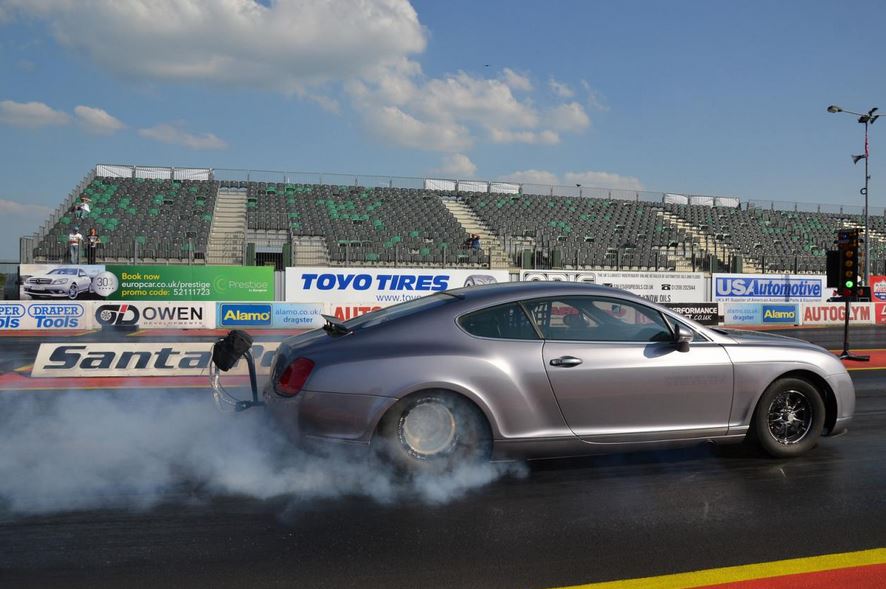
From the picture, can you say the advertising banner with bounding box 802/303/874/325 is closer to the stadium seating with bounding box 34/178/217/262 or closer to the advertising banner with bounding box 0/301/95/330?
the stadium seating with bounding box 34/178/217/262

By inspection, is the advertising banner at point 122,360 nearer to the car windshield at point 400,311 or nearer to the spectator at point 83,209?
the car windshield at point 400,311

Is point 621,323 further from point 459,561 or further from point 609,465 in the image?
point 459,561

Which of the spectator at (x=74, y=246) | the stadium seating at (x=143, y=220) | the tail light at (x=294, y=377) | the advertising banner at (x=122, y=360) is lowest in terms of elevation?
the advertising banner at (x=122, y=360)

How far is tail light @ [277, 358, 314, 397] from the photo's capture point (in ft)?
15.3

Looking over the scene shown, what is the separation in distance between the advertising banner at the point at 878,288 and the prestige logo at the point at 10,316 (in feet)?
104

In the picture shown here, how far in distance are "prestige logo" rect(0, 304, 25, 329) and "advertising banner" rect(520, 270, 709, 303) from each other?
16.1 m

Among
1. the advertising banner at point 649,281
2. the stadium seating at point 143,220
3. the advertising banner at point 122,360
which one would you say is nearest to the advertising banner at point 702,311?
the advertising banner at point 649,281

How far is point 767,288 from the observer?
28.0 m

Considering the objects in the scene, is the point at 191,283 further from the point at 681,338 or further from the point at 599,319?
the point at 681,338

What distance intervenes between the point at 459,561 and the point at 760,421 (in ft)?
9.53

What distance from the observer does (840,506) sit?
4.55 metres

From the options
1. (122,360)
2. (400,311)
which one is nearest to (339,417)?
(400,311)

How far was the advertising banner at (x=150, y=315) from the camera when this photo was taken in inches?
823

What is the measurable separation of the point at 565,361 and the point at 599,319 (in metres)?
0.53
